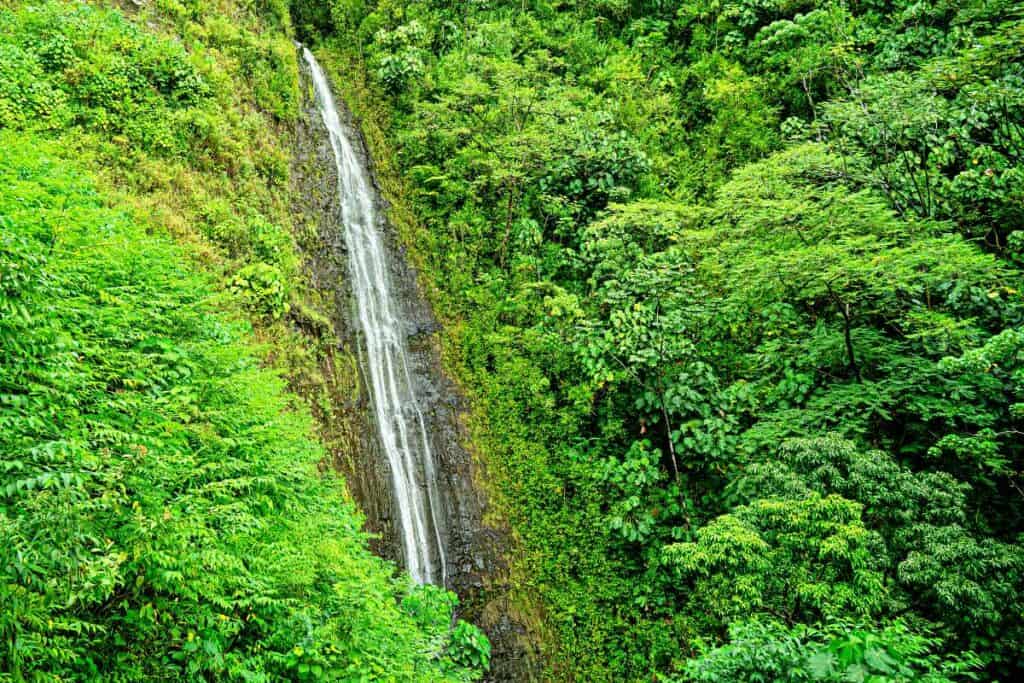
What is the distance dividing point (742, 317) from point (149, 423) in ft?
25.4

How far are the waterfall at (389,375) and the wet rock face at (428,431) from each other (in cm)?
14

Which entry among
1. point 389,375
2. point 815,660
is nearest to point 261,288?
point 389,375

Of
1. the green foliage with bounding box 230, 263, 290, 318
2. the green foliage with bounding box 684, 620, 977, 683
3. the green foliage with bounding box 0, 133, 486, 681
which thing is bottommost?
the green foliage with bounding box 684, 620, 977, 683

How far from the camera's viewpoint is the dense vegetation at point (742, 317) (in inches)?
209

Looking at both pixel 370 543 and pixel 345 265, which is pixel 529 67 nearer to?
pixel 345 265

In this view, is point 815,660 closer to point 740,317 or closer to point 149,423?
point 149,423

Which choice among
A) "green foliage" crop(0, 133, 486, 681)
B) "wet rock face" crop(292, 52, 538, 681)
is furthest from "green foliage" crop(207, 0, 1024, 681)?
"green foliage" crop(0, 133, 486, 681)

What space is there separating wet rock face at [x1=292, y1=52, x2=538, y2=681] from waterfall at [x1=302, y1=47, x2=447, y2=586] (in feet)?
0.46

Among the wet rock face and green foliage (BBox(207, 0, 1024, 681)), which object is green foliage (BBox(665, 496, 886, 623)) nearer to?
green foliage (BBox(207, 0, 1024, 681))

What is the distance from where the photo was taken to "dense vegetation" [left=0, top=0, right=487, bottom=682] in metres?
2.78

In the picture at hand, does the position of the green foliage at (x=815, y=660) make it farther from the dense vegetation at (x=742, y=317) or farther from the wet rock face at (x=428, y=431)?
the wet rock face at (x=428, y=431)

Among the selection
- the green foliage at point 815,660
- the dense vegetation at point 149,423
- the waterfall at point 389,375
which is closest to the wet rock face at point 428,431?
the waterfall at point 389,375

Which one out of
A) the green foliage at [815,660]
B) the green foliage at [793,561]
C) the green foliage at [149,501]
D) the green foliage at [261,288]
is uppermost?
the green foliage at [261,288]

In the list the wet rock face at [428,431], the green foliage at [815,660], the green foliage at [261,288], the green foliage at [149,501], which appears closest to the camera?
the green foliage at [149,501]
